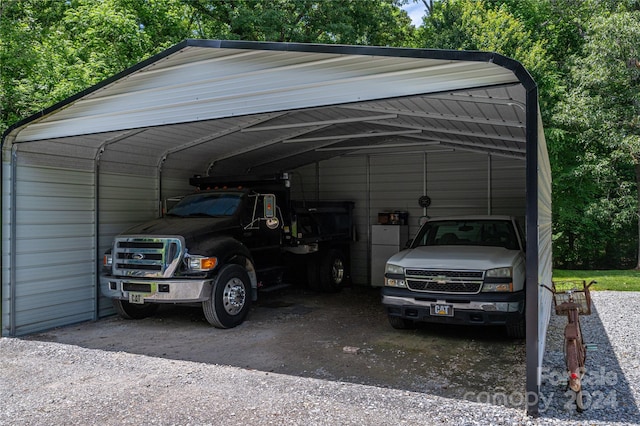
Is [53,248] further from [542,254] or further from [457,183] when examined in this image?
[457,183]

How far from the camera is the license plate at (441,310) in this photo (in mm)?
6027

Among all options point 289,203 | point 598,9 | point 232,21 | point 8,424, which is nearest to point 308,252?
point 289,203

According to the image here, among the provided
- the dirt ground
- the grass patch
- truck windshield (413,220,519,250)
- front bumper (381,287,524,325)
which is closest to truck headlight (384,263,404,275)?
front bumper (381,287,524,325)

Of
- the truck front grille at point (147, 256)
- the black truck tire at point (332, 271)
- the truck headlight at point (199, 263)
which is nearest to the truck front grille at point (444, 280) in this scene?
the truck headlight at point (199, 263)

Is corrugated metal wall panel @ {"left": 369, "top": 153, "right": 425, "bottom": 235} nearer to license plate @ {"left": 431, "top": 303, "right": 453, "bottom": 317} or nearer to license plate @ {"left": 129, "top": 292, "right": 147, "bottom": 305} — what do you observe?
license plate @ {"left": 431, "top": 303, "right": 453, "bottom": 317}

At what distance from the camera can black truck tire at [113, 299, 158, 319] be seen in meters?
7.91

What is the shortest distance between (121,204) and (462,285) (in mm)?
6116

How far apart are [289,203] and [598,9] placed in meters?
14.5

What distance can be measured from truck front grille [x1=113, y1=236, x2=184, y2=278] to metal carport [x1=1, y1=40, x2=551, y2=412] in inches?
42.2

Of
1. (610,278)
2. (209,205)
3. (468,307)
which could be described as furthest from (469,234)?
(610,278)

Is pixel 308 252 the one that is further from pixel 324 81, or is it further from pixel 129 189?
pixel 324 81

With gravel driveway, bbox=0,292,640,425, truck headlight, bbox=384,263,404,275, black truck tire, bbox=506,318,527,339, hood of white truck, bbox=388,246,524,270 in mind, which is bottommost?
gravel driveway, bbox=0,292,640,425

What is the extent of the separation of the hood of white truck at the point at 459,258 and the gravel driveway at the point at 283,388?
1.07 metres

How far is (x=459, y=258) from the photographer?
6352 millimetres
